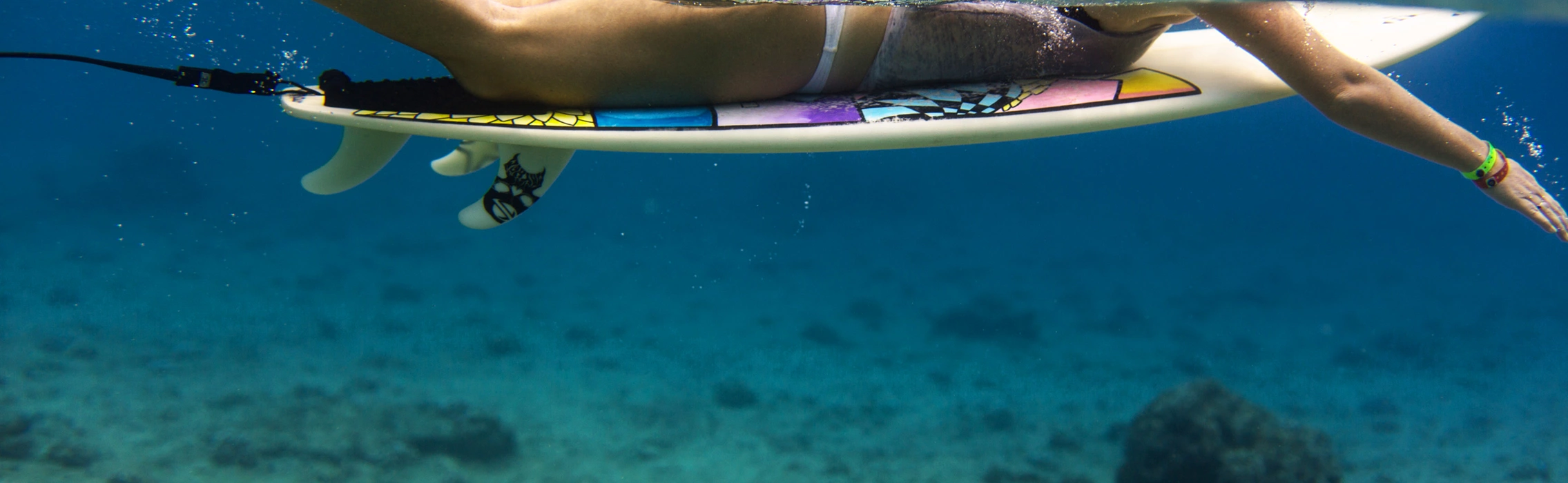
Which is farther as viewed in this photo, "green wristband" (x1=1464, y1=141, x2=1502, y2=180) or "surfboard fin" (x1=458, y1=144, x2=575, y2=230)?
"surfboard fin" (x1=458, y1=144, x2=575, y2=230)

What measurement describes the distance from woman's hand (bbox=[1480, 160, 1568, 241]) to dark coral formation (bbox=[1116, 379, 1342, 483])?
355 cm

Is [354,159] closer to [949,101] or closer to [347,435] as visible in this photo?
[949,101]

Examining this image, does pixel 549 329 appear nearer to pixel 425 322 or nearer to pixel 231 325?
pixel 425 322

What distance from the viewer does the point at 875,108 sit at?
2.05m

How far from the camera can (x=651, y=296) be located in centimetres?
989

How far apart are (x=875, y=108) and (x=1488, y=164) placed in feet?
5.60

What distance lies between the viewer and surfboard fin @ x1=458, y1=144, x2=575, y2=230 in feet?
→ 7.53

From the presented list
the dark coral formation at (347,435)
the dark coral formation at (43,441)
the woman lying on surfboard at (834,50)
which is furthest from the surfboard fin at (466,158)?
the dark coral formation at (43,441)

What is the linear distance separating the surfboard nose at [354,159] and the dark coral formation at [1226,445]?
539 cm

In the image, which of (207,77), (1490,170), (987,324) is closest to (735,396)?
(987,324)

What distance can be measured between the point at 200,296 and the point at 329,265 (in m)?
1.50

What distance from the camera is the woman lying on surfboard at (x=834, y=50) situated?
1.77 m

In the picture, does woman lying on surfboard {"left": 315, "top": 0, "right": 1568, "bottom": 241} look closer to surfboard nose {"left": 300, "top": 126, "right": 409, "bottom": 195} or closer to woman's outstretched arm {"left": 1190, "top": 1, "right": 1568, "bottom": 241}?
woman's outstretched arm {"left": 1190, "top": 1, "right": 1568, "bottom": 241}

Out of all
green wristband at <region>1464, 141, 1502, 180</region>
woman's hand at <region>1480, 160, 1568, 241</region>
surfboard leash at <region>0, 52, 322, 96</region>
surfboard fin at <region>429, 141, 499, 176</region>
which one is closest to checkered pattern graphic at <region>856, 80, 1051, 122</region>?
green wristband at <region>1464, 141, 1502, 180</region>
